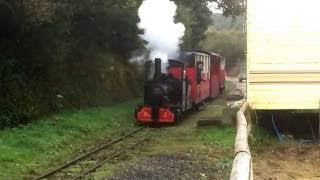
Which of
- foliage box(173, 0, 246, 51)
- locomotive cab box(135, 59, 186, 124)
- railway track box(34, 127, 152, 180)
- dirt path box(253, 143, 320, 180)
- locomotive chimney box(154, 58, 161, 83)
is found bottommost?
railway track box(34, 127, 152, 180)

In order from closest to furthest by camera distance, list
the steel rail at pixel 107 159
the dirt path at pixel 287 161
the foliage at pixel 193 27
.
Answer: the dirt path at pixel 287 161 < the steel rail at pixel 107 159 < the foliage at pixel 193 27

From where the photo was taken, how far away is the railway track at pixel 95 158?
1266 cm

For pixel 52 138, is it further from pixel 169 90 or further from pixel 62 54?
pixel 169 90

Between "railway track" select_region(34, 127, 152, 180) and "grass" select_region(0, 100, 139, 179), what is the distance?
44 cm

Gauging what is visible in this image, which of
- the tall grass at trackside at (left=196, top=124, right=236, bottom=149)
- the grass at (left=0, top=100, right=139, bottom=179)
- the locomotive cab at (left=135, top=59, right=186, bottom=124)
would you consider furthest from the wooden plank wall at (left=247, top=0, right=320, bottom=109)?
the locomotive cab at (left=135, top=59, right=186, bottom=124)

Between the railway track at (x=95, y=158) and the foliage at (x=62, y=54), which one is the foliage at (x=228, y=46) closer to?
the foliage at (x=62, y=54)

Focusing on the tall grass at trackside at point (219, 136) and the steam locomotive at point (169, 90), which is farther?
the steam locomotive at point (169, 90)

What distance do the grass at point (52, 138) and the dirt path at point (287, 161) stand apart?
4.56m

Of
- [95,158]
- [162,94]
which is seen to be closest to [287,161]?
[95,158]

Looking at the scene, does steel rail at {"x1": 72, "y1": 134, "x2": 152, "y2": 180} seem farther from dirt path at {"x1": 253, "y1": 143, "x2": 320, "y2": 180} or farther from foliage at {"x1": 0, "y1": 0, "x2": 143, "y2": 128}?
foliage at {"x1": 0, "y1": 0, "x2": 143, "y2": 128}

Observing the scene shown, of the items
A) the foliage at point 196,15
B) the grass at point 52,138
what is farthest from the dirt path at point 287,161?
the foliage at point 196,15

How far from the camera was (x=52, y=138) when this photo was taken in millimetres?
17500

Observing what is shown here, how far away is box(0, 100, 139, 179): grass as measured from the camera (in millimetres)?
13812

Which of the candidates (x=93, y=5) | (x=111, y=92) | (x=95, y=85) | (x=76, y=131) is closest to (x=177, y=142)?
(x=76, y=131)
